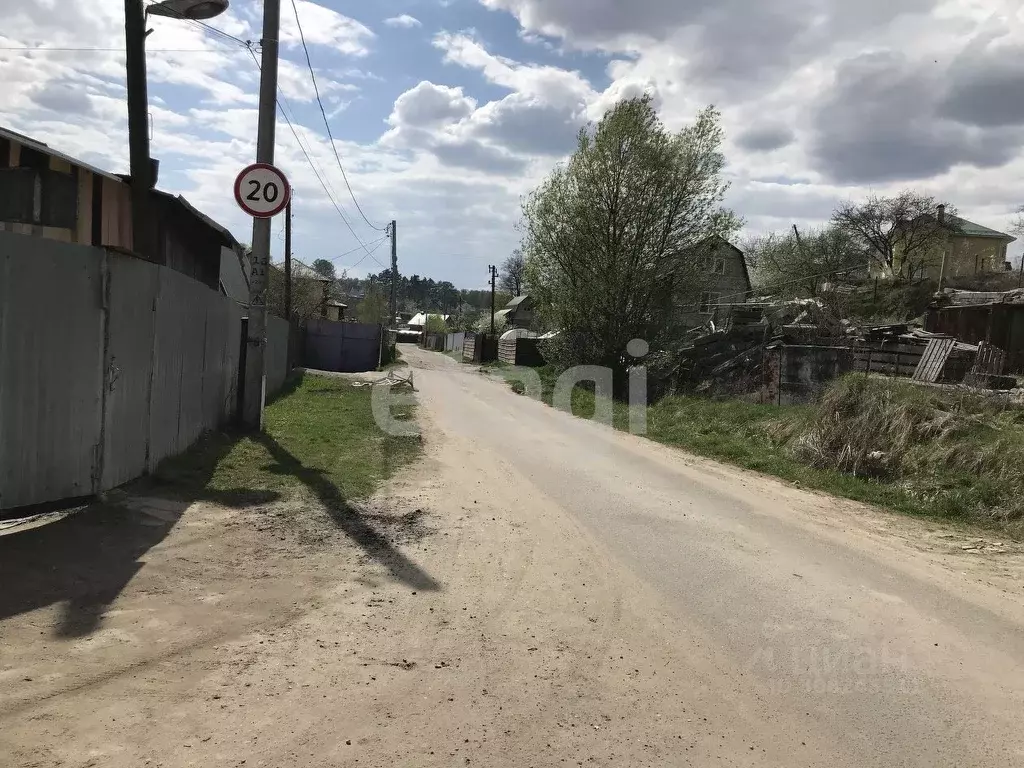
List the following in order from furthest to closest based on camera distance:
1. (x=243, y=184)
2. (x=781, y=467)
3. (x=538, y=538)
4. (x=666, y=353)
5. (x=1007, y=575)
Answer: (x=666, y=353) → (x=781, y=467) → (x=243, y=184) → (x=538, y=538) → (x=1007, y=575)

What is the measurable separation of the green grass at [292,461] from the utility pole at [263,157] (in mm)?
1276

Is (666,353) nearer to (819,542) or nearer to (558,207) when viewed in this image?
(558,207)

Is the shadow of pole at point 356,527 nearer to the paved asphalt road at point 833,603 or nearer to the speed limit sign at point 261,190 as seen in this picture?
the paved asphalt road at point 833,603

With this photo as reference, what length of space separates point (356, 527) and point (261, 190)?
512 centimetres

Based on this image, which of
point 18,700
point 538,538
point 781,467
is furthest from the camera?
point 781,467

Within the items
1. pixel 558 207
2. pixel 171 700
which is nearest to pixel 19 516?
pixel 171 700

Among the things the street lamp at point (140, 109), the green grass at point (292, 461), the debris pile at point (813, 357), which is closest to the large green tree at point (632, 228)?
the debris pile at point (813, 357)

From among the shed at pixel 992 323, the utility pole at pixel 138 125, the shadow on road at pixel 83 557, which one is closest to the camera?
the shadow on road at pixel 83 557

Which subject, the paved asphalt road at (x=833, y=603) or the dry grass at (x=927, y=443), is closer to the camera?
the paved asphalt road at (x=833, y=603)

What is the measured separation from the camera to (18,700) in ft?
9.23

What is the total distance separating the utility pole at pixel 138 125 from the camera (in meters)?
6.41

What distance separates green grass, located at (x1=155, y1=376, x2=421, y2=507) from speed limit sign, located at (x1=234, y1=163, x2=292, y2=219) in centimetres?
300

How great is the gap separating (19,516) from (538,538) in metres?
3.87

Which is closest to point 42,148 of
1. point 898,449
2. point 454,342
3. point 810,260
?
point 898,449
